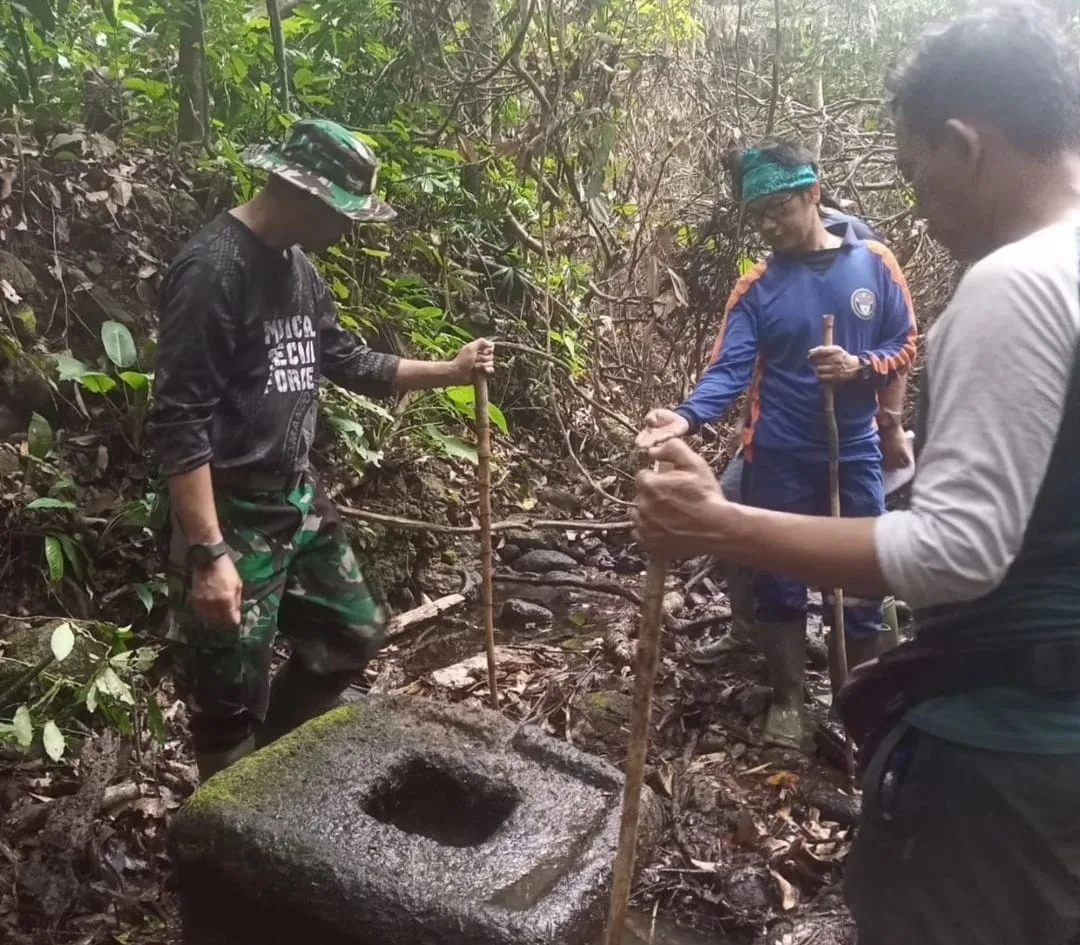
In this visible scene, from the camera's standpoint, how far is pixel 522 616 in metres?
5.50

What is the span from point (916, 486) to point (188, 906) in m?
2.49

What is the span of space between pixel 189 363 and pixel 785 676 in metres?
2.77

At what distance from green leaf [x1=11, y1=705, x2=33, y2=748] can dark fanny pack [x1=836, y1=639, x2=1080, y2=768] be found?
214 centimetres

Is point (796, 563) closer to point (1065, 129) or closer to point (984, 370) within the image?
point (984, 370)

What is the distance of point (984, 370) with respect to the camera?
4.51 ft

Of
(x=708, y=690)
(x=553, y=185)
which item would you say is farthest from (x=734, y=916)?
(x=553, y=185)

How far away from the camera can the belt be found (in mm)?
3092

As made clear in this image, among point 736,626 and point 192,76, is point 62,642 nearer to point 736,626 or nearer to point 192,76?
point 736,626

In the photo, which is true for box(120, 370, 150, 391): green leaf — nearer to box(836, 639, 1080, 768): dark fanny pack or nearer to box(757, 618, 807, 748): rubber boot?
box(757, 618, 807, 748): rubber boot

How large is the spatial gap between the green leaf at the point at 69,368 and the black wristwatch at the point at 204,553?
1.82 meters

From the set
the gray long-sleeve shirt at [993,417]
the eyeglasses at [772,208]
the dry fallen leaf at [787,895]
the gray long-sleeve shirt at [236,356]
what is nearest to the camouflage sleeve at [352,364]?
the gray long-sleeve shirt at [236,356]

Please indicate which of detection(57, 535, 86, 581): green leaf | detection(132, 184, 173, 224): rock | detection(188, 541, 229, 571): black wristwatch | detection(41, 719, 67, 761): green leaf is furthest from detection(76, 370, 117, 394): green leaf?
detection(41, 719, 67, 761): green leaf

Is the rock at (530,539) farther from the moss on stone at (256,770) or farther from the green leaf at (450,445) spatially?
the moss on stone at (256,770)

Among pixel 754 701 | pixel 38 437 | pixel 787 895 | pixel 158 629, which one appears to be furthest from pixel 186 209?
pixel 787 895
